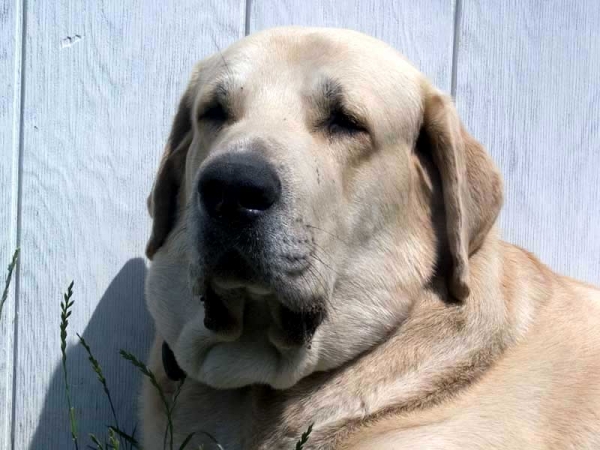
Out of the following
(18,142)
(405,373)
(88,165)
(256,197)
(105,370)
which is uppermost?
(256,197)

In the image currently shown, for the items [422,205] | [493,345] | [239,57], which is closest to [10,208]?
[239,57]

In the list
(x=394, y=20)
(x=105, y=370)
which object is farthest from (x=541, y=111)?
(x=105, y=370)

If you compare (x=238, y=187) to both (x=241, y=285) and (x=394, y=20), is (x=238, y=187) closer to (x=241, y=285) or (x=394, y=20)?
(x=241, y=285)

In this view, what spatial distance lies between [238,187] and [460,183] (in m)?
0.95

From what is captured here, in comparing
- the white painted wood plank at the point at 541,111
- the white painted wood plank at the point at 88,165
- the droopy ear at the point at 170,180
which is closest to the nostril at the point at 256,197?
the droopy ear at the point at 170,180

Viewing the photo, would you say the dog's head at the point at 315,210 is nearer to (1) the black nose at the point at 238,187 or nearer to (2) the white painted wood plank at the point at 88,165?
(1) the black nose at the point at 238,187

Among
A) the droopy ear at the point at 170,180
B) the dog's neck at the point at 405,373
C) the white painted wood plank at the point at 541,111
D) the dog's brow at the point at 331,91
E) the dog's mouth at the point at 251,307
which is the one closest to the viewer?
the dog's mouth at the point at 251,307

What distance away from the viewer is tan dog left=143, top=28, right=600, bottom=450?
2.63m

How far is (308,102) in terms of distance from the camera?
9.41 ft

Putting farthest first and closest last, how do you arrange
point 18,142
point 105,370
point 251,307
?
point 105,370
point 18,142
point 251,307

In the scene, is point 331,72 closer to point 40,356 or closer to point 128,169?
point 128,169

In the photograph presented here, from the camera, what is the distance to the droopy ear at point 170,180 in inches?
127

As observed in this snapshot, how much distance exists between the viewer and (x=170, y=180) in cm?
328

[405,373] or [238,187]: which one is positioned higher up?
[238,187]
